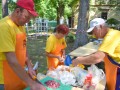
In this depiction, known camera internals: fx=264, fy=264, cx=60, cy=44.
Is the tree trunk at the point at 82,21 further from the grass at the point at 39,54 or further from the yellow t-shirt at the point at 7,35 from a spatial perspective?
the yellow t-shirt at the point at 7,35

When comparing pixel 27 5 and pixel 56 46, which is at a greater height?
pixel 27 5

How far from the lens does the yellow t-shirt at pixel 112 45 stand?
2.67m

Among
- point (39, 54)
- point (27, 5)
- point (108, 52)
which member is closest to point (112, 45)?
point (108, 52)

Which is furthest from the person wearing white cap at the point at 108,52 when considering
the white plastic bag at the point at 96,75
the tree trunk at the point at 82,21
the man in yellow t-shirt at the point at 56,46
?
the tree trunk at the point at 82,21

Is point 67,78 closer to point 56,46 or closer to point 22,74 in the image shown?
point 22,74

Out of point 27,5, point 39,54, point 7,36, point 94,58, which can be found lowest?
point 39,54

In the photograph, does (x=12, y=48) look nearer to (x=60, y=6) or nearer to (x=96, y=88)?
(x=96, y=88)

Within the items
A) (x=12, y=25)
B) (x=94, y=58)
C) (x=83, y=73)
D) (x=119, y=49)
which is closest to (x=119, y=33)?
(x=119, y=49)

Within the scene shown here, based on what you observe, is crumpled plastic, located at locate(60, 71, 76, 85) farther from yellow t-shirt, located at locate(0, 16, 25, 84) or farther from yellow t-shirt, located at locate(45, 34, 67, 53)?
yellow t-shirt, located at locate(45, 34, 67, 53)

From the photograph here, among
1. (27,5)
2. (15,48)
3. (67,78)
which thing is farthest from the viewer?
(67,78)

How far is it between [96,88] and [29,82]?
91 cm

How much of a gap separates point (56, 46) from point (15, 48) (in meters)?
2.04

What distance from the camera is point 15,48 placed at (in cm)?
248

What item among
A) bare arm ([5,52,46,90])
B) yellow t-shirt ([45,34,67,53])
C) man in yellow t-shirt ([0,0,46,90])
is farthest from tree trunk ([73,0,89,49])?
bare arm ([5,52,46,90])
